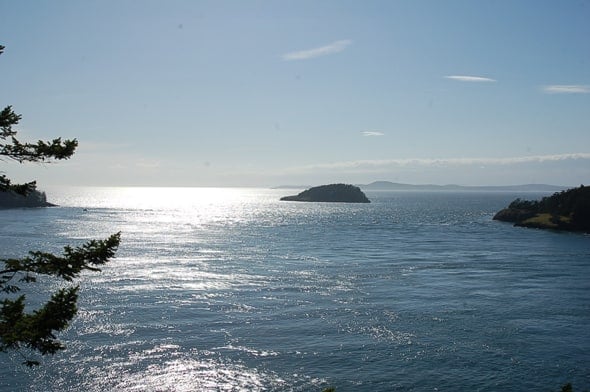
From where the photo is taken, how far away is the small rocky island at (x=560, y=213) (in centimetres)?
14638

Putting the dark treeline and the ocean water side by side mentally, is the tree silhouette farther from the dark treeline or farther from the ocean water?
the dark treeline

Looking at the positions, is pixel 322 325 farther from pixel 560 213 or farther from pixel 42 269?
pixel 560 213

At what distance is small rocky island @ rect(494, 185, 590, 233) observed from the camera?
146 meters

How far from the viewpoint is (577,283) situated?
230 ft

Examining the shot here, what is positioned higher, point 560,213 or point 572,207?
A: point 572,207

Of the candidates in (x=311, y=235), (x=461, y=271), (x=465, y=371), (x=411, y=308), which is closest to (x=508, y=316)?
(x=411, y=308)

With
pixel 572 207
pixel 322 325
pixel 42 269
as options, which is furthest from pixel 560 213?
pixel 42 269

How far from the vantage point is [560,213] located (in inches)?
6235

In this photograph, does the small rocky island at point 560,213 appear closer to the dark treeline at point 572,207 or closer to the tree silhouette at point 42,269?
the dark treeline at point 572,207

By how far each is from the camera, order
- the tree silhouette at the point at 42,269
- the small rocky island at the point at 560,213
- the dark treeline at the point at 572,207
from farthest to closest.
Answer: the small rocky island at the point at 560,213 → the dark treeline at the point at 572,207 → the tree silhouette at the point at 42,269

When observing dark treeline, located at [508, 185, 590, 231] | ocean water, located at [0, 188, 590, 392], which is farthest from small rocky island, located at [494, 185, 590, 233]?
ocean water, located at [0, 188, 590, 392]

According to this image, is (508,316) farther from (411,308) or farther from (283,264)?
(283,264)

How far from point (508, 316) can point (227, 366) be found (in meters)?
29.8

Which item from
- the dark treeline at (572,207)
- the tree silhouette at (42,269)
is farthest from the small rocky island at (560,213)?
the tree silhouette at (42,269)
